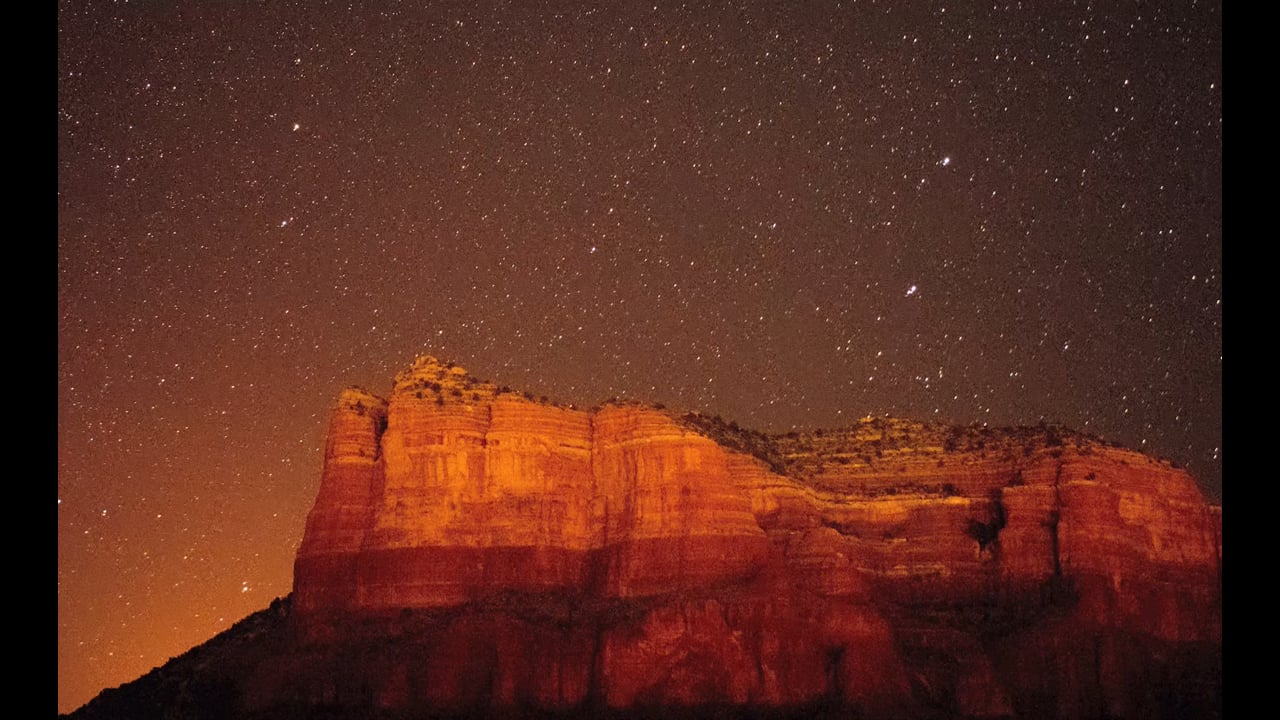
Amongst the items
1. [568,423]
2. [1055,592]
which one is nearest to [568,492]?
[568,423]

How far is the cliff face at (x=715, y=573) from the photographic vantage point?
6450 centimetres

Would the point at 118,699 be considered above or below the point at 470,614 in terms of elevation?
below

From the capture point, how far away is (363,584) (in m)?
68.8

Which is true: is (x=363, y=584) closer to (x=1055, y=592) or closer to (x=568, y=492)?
(x=568, y=492)

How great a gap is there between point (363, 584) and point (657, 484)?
1533 centimetres

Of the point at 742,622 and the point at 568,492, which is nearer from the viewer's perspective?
the point at 742,622

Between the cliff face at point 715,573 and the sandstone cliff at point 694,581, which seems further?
the cliff face at point 715,573

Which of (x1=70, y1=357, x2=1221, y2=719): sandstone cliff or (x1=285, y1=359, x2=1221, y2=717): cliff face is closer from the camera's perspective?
(x1=70, y1=357, x2=1221, y2=719): sandstone cliff

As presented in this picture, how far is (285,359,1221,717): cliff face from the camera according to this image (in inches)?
2539

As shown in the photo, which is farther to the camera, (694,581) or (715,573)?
(715,573)

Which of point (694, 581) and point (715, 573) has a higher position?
point (715, 573)

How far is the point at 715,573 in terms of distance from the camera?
223 ft
